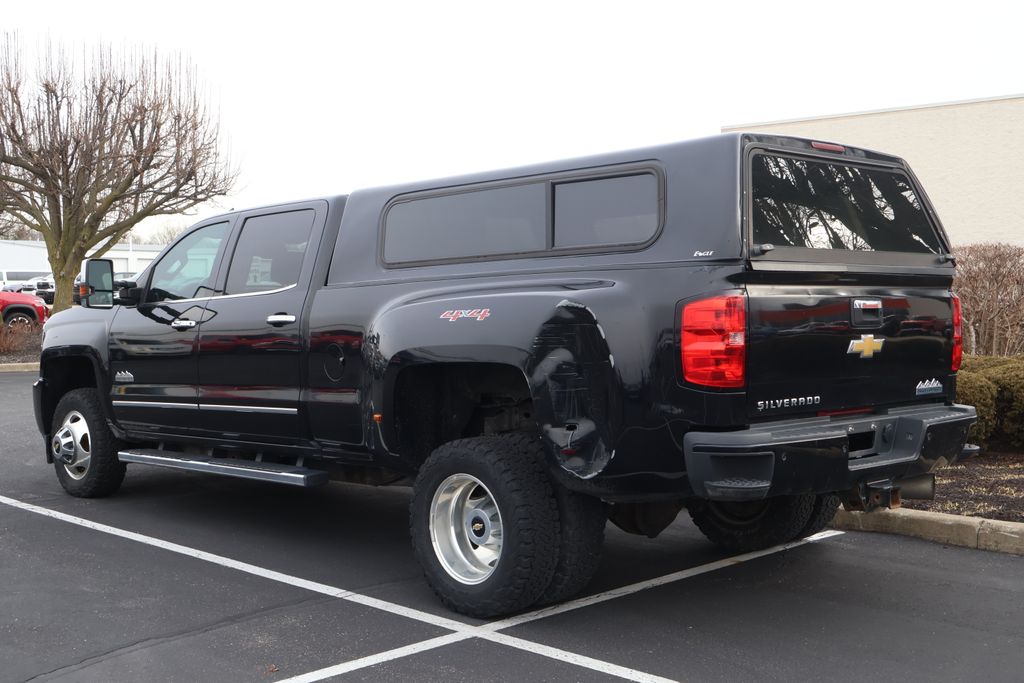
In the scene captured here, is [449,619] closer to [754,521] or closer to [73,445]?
[754,521]

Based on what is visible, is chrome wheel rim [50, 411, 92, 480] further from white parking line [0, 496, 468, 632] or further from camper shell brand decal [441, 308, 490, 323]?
camper shell brand decal [441, 308, 490, 323]

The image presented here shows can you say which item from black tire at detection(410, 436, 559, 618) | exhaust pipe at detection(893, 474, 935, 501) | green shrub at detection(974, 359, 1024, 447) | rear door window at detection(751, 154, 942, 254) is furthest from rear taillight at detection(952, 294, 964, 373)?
green shrub at detection(974, 359, 1024, 447)

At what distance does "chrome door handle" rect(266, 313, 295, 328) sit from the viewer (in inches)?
229

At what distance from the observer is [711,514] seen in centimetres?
593

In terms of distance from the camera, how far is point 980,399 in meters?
7.69

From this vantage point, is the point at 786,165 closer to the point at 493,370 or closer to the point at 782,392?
the point at 782,392

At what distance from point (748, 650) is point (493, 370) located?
5.79ft

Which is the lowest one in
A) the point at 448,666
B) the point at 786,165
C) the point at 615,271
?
the point at 448,666

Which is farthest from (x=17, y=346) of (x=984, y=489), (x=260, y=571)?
(x=984, y=489)

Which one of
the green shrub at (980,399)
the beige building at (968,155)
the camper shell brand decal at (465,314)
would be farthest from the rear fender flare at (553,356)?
the beige building at (968,155)

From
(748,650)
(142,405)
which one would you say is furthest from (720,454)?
(142,405)

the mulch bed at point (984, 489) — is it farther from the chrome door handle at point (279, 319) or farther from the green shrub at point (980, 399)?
the chrome door handle at point (279, 319)

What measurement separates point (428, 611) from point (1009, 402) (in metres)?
5.10

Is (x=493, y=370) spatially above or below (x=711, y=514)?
above
